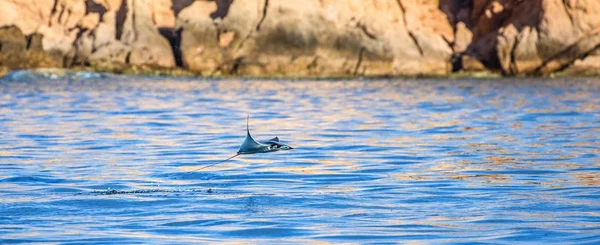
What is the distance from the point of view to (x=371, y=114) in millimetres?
27703

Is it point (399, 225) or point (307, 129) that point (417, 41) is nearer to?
point (307, 129)

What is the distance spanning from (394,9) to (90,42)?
1544 cm

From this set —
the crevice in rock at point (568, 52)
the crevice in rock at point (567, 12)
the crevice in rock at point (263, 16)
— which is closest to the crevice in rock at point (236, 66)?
the crevice in rock at point (263, 16)

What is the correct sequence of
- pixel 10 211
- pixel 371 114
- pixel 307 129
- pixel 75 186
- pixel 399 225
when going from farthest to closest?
pixel 371 114, pixel 307 129, pixel 75 186, pixel 10 211, pixel 399 225

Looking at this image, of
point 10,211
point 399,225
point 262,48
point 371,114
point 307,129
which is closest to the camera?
point 399,225

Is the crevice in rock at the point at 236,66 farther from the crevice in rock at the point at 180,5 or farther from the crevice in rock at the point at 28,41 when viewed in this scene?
the crevice in rock at the point at 28,41

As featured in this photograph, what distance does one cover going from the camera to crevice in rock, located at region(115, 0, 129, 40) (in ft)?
187

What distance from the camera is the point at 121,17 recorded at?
57.9 meters

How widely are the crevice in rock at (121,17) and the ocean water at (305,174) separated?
25830 millimetres

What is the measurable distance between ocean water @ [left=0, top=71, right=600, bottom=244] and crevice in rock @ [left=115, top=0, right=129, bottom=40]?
2583cm

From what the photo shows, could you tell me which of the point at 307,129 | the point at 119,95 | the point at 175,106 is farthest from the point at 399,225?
the point at 119,95

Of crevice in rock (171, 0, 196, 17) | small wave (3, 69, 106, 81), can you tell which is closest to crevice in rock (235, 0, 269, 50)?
crevice in rock (171, 0, 196, 17)

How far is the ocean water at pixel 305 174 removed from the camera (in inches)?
393

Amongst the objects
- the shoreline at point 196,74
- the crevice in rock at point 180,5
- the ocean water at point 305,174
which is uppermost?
the ocean water at point 305,174
